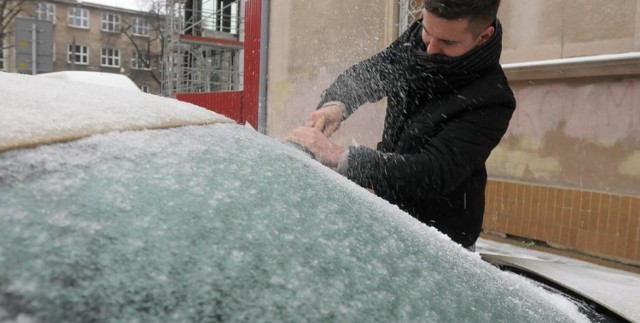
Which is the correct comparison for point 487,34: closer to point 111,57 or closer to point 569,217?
point 569,217

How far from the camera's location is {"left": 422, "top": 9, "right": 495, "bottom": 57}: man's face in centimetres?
185

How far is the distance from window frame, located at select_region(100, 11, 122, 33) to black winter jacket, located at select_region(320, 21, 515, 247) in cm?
4733

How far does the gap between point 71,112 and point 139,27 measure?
47462mm

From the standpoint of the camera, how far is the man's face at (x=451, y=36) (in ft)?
6.08

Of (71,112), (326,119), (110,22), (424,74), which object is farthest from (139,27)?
(71,112)

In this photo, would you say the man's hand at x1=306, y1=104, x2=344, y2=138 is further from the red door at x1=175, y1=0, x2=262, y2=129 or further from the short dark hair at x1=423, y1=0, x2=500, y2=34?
the red door at x1=175, y1=0, x2=262, y2=129

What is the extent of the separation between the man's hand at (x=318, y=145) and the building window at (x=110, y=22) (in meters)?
47.5

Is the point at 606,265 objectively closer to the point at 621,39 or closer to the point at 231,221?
→ the point at 621,39

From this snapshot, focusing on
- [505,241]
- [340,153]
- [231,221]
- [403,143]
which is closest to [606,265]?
[505,241]

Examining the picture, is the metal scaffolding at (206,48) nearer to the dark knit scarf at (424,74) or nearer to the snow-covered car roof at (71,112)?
the dark knit scarf at (424,74)

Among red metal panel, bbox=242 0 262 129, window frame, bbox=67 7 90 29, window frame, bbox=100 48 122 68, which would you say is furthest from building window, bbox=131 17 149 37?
red metal panel, bbox=242 0 262 129

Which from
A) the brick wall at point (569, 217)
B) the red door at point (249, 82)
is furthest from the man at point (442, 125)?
the red door at point (249, 82)

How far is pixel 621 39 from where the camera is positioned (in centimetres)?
451

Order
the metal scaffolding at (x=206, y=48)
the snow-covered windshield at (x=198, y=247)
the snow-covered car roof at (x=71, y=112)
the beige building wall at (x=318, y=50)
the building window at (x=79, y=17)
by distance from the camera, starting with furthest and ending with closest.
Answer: the building window at (x=79, y=17) < the metal scaffolding at (x=206, y=48) < the beige building wall at (x=318, y=50) < the snow-covered car roof at (x=71, y=112) < the snow-covered windshield at (x=198, y=247)
